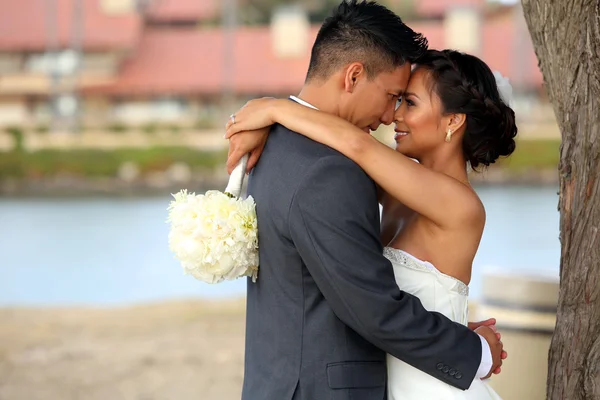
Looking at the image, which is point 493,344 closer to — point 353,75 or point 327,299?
→ point 327,299

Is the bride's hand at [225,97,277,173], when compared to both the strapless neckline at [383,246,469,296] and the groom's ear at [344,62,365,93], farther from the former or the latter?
the strapless neckline at [383,246,469,296]

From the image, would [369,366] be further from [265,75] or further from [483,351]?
[265,75]

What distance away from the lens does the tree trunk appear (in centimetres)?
211

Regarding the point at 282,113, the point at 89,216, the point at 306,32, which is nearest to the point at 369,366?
the point at 282,113

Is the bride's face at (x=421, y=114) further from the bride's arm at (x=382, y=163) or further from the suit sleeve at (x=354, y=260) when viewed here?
the suit sleeve at (x=354, y=260)

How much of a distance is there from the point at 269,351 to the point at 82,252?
20964 mm

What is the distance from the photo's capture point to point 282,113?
1.93 metres

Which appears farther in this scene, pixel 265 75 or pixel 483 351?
pixel 265 75

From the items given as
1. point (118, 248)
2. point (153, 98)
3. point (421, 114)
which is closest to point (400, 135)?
point (421, 114)

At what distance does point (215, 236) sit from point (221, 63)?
3341 centimetres

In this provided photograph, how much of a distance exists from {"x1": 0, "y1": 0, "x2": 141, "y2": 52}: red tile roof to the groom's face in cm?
3272

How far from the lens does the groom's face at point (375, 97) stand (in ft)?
6.46

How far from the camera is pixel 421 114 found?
2105mm

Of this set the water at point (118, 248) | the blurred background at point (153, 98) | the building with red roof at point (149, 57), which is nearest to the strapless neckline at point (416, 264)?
the water at point (118, 248)
